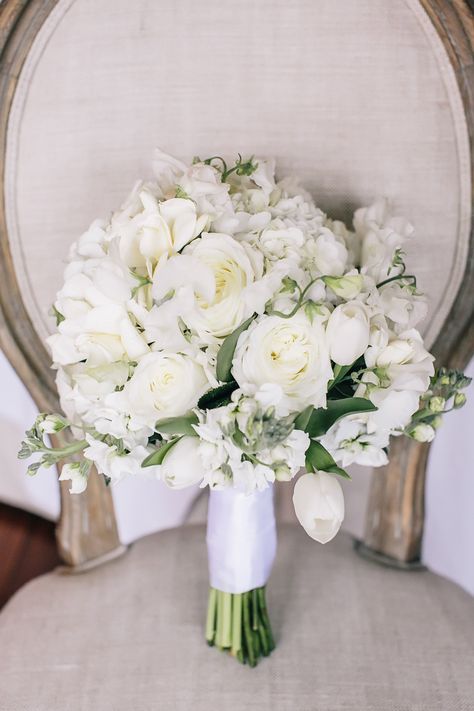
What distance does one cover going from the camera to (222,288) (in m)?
0.52

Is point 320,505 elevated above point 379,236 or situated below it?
below

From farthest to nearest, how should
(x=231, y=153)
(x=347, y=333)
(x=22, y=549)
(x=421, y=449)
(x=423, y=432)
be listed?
(x=22, y=549), (x=421, y=449), (x=231, y=153), (x=423, y=432), (x=347, y=333)

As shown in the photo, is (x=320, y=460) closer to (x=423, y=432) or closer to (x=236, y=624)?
(x=423, y=432)

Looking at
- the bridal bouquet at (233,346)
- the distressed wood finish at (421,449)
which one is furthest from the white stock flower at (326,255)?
the distressed wood finish at (421,449)

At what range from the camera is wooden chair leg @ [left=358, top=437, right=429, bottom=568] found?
831 mm

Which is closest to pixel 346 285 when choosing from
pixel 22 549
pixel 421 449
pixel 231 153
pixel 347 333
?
pixel 347 333

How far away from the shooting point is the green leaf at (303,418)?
20.6 inches

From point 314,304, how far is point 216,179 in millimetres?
155

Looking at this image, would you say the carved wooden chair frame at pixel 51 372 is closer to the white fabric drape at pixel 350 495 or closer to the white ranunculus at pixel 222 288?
the white fabric drape at pixel 350 495

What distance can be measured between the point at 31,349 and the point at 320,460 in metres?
0.40

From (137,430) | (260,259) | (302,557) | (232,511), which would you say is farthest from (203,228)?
(302,557)

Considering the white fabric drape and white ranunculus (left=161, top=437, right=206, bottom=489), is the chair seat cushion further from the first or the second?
white ranunculus (left=161, top=437, right=206, bottom=489)

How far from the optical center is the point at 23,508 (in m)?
1.00

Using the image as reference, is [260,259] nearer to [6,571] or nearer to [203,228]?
[203,228]
